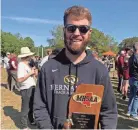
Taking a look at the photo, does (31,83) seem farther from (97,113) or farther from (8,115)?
(97,113)

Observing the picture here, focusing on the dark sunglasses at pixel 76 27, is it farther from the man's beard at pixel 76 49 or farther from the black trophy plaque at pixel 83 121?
the black trophy plaque at pixel 83 121

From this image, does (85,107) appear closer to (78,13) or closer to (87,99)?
(87,99)

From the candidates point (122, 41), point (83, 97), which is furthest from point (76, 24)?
point (122, 41)

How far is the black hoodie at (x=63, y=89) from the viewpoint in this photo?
199 centimetres

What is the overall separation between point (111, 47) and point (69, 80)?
83.1m

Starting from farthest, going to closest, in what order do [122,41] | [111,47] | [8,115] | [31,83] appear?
[122,41], [111,47], [8,115], [31,83]

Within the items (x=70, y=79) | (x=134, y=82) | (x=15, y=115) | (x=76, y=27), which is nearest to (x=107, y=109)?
(x=70, y=79)

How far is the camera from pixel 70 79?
200cm

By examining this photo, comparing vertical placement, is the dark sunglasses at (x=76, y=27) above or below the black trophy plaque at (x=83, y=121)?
above

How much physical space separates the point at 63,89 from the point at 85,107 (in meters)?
0.19

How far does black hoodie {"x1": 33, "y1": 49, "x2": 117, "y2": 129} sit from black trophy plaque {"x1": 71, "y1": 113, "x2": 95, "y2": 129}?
88 millimetres

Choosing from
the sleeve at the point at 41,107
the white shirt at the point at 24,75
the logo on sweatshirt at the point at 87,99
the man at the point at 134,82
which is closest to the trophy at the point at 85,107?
the logo on sweatshirt at the point at 87,99

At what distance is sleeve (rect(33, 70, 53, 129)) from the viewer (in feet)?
6.48

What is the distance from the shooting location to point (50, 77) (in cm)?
201
